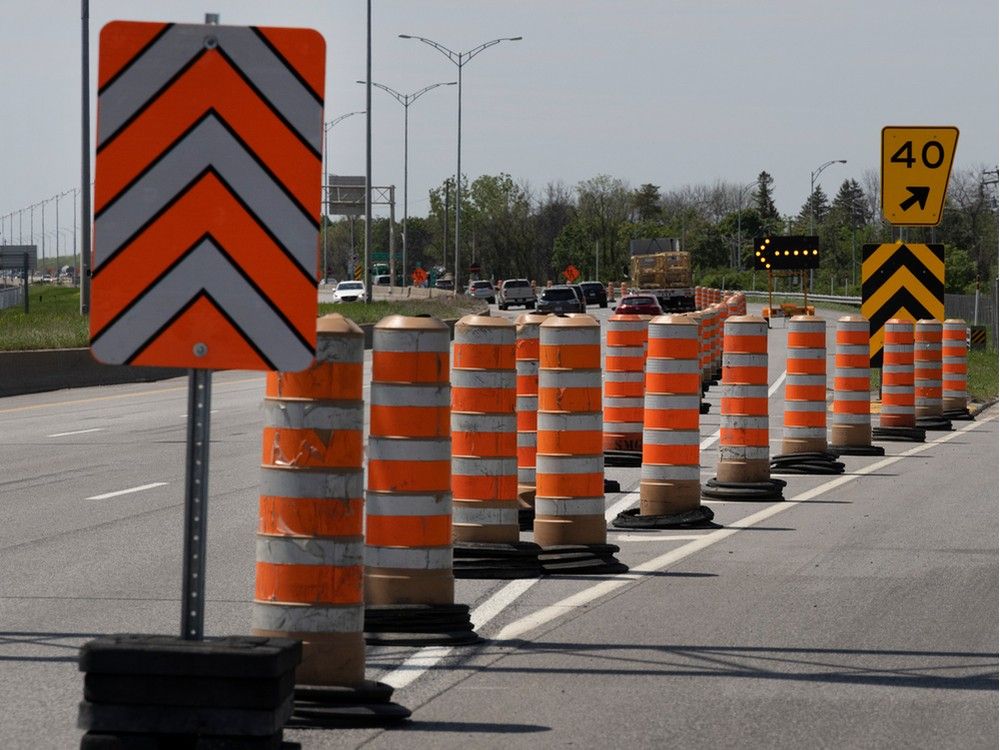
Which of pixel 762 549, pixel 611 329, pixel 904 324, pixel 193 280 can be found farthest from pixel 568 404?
pixel 904 324

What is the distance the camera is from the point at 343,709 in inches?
277

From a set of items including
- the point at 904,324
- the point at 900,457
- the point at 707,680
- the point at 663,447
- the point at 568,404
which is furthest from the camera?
the point at 904,324

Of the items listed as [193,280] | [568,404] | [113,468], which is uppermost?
[193,280]

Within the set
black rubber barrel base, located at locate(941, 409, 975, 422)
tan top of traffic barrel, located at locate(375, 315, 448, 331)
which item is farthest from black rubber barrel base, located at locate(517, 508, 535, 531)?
black rubber barrel base, located at locate(941, 409, 975, 422)

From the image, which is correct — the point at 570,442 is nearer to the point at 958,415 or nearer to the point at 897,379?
the point at 897,379

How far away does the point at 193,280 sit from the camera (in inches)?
240

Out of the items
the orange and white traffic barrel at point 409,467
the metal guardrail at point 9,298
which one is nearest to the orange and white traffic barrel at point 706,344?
the orange and white traffic barrel at point 409,467

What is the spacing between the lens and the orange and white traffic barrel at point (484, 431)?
10508mm

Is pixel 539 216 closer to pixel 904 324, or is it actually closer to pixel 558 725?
pixel 904 324

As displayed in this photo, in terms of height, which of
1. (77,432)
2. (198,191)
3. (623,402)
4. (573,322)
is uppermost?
(198,191)

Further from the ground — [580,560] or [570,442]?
[570,442]

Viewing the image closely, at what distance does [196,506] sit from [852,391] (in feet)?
48.9

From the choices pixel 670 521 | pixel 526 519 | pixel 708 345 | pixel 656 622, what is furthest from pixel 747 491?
pixel 708 345

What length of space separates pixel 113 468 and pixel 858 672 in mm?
11324
